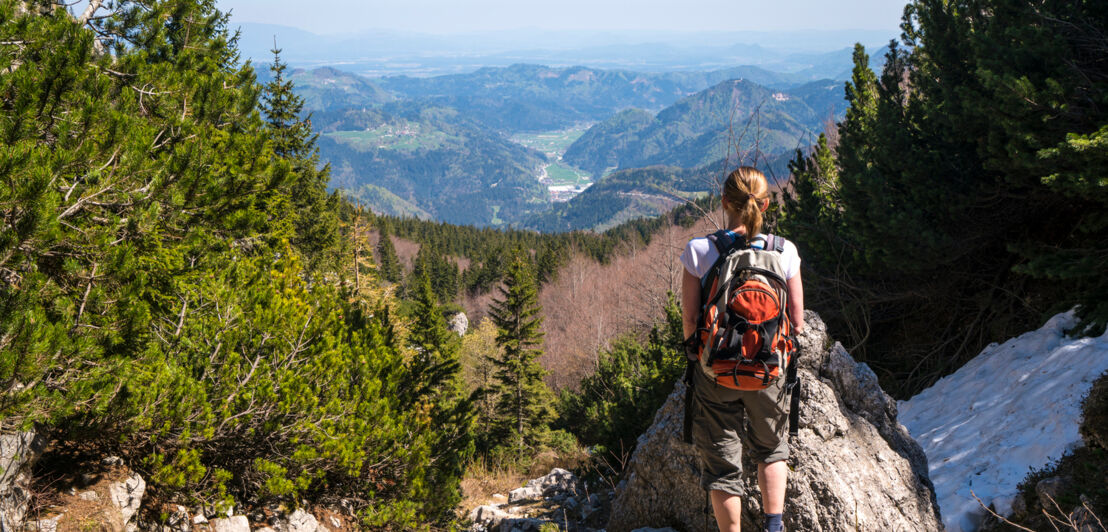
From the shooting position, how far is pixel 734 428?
3.16 metres

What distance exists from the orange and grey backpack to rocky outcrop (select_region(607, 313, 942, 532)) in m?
1.37

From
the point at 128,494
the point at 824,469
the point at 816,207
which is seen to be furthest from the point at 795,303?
the point at 816,207

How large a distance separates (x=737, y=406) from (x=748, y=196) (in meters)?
1.25

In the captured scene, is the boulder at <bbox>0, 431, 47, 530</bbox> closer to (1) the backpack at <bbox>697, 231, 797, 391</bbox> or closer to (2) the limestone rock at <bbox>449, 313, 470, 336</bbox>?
(1) the backpack at <bbox>697, 231, 797, 391</bbox>

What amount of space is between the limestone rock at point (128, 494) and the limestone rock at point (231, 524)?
2.11ft

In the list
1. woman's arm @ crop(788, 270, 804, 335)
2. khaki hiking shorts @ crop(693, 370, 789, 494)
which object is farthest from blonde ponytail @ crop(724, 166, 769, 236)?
khaki hiking shorts @ crop(693, 370, 789, 494)

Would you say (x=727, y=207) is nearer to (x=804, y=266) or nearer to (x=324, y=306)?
(x=324, y=306)

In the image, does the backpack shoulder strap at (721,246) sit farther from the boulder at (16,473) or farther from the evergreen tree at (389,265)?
Answer: the evergreen tree at (389,265)

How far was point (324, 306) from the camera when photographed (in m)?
6.77

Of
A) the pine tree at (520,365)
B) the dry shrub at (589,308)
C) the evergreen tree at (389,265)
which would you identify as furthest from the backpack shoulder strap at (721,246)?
the evergreen tree at (389,265)

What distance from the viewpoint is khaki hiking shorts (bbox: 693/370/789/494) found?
121 inches

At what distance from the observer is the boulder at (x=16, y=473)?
3.83 m

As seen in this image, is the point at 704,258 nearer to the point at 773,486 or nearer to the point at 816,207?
the point at 773,486

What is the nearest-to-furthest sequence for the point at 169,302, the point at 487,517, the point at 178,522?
the point at 178,522 < the point at 169,302 < the point at 487,517
